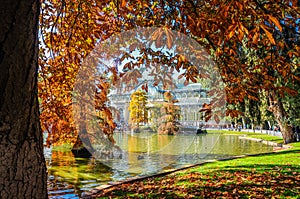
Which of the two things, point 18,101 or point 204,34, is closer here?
point 18,101

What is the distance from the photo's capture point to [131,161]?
3723 millimetres

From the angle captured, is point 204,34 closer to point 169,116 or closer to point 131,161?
point 169,116

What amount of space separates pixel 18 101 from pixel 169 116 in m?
1.71

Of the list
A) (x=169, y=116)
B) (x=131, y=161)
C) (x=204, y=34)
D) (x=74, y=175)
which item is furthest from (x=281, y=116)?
(x=169, y=116)

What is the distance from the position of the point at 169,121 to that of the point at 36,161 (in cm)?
159

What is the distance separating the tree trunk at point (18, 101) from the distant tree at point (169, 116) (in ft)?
4.91

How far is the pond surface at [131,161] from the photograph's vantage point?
3.17m

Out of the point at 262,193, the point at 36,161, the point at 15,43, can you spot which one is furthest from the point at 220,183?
the point at 15,43

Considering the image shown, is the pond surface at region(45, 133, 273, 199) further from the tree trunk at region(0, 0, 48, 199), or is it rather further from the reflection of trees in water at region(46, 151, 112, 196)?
the tree trunk at region(0, 0, 48, 199)

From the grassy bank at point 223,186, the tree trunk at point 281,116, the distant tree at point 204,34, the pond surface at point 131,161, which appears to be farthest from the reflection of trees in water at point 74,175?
the tree trunk at point 281,116

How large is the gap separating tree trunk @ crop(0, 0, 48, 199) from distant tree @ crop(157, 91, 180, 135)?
1.50m

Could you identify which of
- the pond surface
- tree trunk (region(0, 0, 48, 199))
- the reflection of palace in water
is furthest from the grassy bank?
tree trunk (region(0, 0, 48, 199))

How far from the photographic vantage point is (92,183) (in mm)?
8008

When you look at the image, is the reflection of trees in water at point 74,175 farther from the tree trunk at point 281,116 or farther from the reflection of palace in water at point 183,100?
the tree trunk at point 281,116
